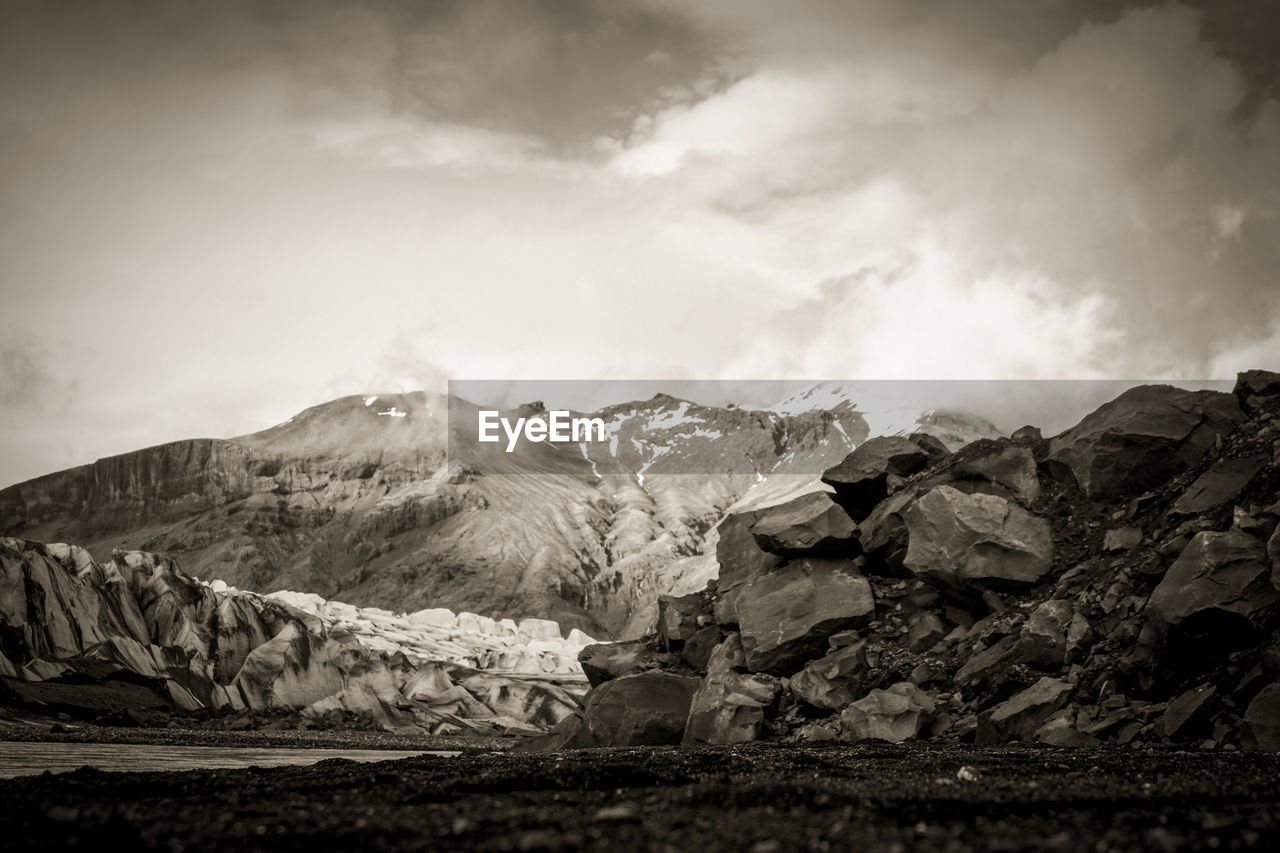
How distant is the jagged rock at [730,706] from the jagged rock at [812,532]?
5384mm

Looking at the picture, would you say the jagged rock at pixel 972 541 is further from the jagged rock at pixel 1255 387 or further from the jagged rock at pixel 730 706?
the jagged rock at pixel 1255 387

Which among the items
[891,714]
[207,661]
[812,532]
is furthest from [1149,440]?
[207,661]

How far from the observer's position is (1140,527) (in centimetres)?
3147

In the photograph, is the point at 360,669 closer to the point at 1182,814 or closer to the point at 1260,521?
the point at 1260,521

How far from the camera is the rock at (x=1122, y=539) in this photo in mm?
30719

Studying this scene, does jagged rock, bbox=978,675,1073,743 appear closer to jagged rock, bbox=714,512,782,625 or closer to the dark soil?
the dark soil

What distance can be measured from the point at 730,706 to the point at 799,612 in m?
5.07

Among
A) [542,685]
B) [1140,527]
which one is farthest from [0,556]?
[1140,527]

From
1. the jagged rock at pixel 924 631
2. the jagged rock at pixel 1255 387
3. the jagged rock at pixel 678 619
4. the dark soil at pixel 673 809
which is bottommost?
the jagged rock at pixel 678 619

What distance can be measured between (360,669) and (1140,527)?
60.8 m

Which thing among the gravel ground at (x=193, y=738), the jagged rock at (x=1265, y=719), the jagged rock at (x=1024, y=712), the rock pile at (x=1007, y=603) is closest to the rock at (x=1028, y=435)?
the rock pile at (x=1007, y=603)

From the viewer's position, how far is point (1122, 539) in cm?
3100

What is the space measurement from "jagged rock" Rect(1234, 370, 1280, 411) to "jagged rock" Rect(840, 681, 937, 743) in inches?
638

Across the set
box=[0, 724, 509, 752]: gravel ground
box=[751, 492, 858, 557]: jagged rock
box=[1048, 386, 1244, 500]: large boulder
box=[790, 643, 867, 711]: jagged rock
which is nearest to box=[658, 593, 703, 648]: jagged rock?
box=[751, 492, 858, 557]: jagged rock
